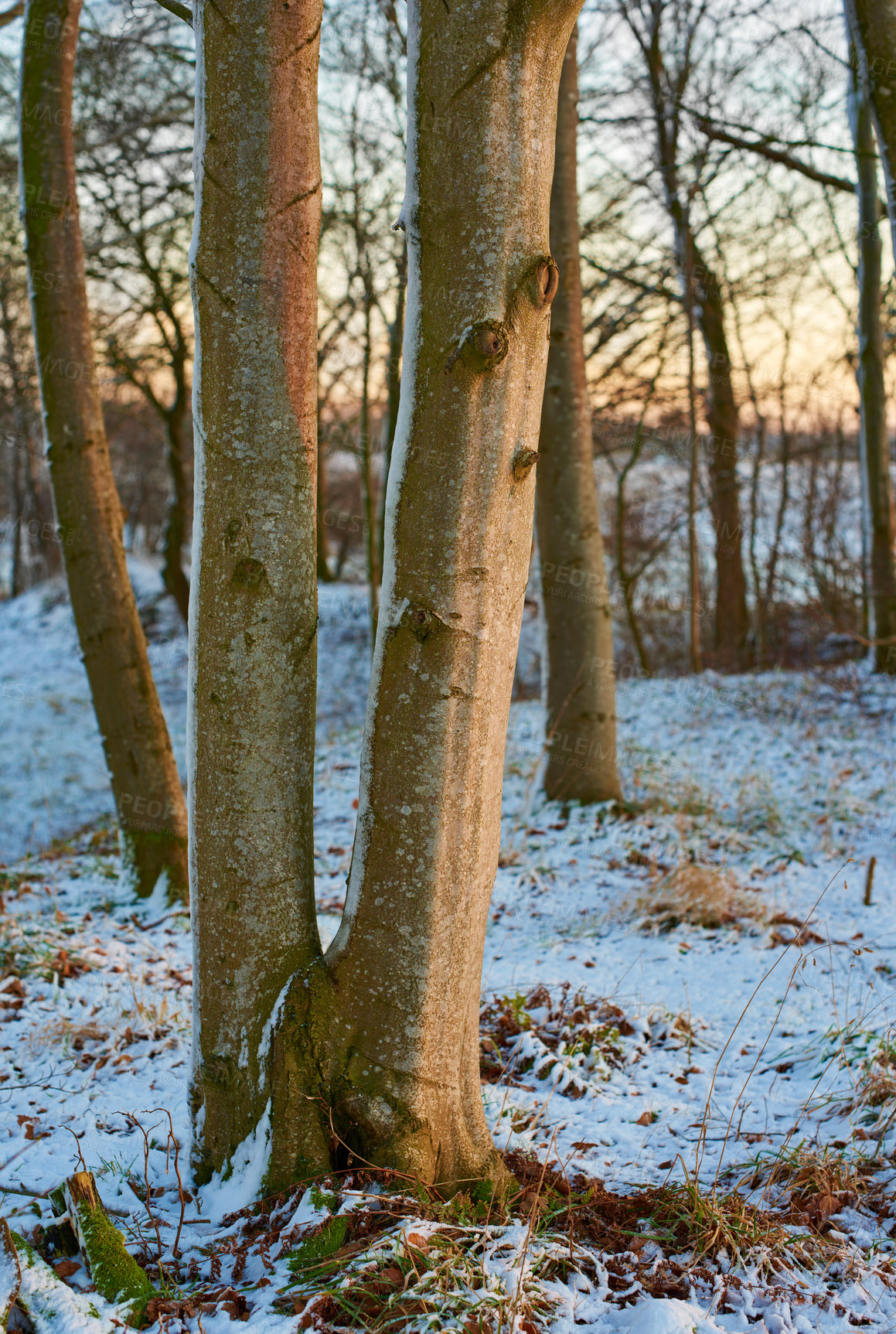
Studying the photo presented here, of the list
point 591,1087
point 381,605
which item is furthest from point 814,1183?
point 381,605

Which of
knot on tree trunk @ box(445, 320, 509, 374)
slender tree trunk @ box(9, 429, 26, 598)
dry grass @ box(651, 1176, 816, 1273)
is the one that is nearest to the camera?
knot on tree trunk @ box(445, 320, 509, 374)

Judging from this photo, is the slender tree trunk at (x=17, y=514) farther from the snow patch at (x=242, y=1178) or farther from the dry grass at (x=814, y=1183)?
the dry grass at (x=814, y=1183)

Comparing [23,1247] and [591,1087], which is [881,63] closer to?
[591,1087]

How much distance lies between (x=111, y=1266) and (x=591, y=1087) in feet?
5.14

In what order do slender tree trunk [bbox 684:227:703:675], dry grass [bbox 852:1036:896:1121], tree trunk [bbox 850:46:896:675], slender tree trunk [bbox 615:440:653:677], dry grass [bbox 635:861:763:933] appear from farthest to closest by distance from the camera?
1. slender tree trunk [bbox 615:440:653:677]
2. slender tree trunk [bbox 684:227:703:675]
3. tree trunk [bbox 850:46:896:675]
4. dry grass [bbox 635:861:763:933]
5. dry grass [bbox 852:1036:896:1121]

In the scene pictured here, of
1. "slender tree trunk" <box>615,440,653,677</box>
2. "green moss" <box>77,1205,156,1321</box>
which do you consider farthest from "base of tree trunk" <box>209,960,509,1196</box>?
"slender tree trunk" <box>615,440,653,677</box>

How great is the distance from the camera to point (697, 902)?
413 centimetres

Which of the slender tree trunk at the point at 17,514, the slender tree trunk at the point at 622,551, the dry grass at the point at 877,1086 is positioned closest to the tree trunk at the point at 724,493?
the slender tree trunk at the point at 622,551

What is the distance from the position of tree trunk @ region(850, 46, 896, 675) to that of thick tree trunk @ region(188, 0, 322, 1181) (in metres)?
7.98

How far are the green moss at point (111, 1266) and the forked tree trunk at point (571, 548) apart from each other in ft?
13.7

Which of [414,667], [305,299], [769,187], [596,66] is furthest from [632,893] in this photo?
[769,187]

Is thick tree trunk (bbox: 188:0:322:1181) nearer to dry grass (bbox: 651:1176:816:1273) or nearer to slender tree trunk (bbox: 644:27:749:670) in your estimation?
dry grass (bbox: 651:1176:816:1273)

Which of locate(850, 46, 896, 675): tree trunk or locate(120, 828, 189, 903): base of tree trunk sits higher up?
locate(850, 46, 896, 675): tree trunk

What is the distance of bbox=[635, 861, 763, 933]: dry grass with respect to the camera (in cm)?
407
